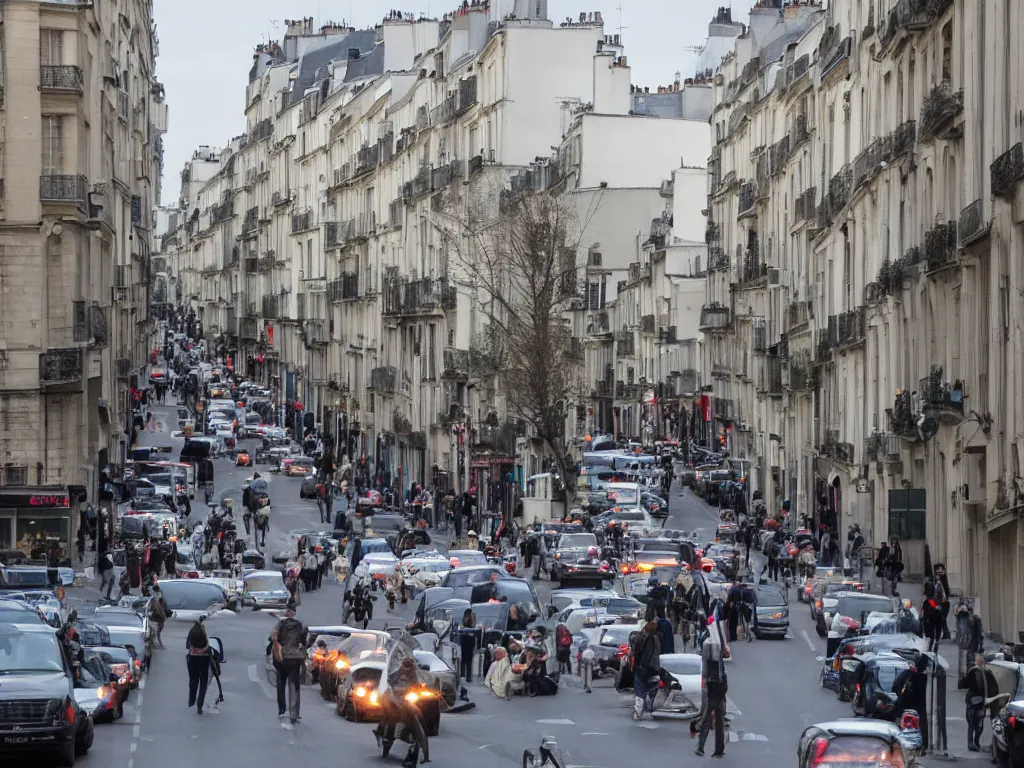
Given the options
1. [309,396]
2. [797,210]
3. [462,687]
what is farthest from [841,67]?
[309,396]

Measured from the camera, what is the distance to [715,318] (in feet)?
298

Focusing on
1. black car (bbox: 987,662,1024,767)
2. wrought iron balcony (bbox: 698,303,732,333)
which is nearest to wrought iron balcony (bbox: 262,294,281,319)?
wrought iron balcony (bbox: 698,303,732,333)

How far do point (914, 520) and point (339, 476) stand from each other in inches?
2029

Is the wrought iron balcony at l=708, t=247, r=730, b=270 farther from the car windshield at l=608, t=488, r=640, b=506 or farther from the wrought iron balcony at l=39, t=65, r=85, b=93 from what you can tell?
the wrought iron balcony at l=39, t=65, r=85, b=93

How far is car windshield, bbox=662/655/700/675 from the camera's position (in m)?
29.7

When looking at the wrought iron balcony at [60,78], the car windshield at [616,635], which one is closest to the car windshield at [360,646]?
the car windshield at [616,635]

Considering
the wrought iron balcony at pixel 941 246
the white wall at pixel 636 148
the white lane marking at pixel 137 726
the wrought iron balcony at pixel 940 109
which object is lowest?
the white lane marking at pixel 137 726

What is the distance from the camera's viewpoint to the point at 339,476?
91.8 metres

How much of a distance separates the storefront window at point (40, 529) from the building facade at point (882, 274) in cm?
2077

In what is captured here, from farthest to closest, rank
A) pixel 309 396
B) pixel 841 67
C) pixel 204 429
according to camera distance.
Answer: pixel 309 396 → pixel 204 429 → pixel 841 67

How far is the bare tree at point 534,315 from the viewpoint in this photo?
68.8 m

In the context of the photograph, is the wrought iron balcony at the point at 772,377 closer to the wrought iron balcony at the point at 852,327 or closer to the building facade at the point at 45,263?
the wrought iron balcony at the point at 852,327

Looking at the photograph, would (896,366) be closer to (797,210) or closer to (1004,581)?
(1004,581)

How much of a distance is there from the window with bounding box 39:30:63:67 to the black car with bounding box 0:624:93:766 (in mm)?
33887
